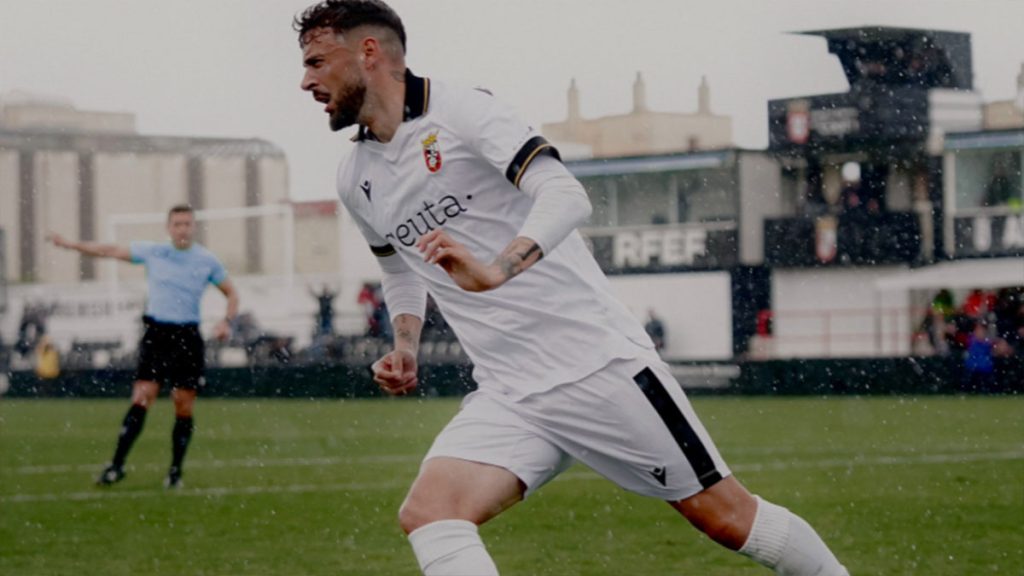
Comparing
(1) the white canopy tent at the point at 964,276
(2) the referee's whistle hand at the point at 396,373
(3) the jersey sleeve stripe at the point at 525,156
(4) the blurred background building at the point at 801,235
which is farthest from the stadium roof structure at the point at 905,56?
(3) the jersey sleeve stripe at the point at 525,156

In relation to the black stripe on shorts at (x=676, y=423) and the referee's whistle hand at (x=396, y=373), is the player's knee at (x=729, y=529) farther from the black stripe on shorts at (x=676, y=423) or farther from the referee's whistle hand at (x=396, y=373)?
the referee's whistle hand at (x=396, y=373)

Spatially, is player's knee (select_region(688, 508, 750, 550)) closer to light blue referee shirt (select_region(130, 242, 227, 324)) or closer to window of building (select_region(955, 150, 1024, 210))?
light blue referee shirt (select_region(130, 242, 227, 324))

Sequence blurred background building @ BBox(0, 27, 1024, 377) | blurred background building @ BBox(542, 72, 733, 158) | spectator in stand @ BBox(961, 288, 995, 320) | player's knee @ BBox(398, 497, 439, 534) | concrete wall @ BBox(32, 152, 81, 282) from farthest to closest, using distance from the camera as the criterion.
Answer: concrete wall @ BBox(32, 152, 81, 282) < blurred background building @ BBox(542, 72, 733, 158) < blurred background building @ BBox(0, 27, 1024, 377) < spectator in stand @ BBox(961, 288, 995, 320) < player's knee @ BBox(398, 497, 439, 534)

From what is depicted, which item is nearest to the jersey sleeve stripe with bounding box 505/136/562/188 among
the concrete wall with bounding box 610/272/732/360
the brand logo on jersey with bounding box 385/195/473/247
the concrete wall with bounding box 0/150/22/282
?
the brand logo on jersey with bounding box 385/195/473/247

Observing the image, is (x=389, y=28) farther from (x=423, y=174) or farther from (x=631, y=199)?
(x=631, y=199)

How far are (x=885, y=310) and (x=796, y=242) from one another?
3.24 metres

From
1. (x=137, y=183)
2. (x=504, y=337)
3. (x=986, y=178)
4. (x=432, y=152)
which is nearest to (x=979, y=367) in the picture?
(x=986, y=178)

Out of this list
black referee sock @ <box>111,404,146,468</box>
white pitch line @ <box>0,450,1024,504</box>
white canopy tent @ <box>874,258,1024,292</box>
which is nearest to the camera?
white pitch line @ <box>0,450,1024,504</box>

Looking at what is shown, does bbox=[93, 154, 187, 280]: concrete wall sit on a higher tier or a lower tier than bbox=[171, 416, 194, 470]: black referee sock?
higher

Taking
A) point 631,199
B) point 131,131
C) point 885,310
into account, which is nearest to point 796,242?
point 885,310

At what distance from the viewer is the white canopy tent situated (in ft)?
127

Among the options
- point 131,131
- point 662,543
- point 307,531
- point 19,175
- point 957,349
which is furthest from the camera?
point 19,175

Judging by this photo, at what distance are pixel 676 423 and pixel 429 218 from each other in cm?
85

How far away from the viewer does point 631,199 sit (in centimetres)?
4788
